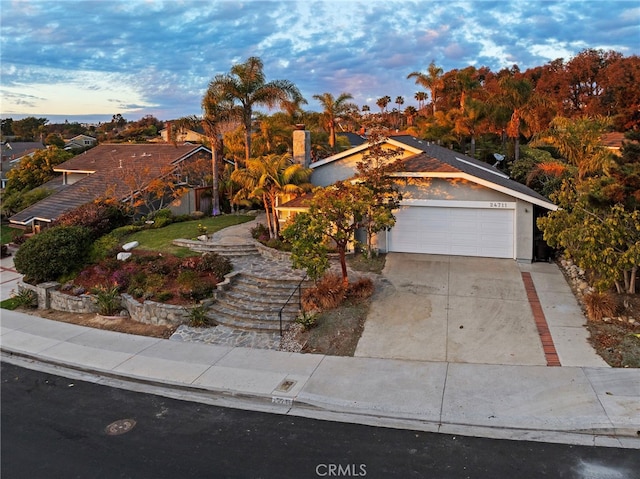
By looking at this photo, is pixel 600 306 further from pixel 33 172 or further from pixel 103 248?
pixel 33 172

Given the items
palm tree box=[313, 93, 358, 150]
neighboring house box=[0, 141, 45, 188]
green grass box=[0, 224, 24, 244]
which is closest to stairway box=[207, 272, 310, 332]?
palm tree box=[313, 93, 358, 150]

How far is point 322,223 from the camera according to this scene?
13391 mm

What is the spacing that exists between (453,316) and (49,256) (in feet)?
48.5

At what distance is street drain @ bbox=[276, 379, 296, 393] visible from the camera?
32.4 feet

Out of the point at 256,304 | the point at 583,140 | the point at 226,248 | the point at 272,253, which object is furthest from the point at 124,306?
the point at 583,140

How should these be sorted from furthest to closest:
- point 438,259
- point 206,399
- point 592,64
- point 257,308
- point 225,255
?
point 592,64, point 225,255, point 438,259, point 257,308, point 206,399

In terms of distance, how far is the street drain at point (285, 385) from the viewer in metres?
9.87

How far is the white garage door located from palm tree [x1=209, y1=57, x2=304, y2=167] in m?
11.2

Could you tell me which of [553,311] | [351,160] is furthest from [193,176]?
[553,311]

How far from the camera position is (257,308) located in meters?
14.0

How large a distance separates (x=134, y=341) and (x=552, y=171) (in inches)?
778

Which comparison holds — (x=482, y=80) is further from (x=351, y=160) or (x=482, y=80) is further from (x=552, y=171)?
(x=351, y=160)

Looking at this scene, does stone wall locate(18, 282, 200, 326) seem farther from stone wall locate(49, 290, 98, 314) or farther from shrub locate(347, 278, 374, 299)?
shrub locate(347, 278, 374, 299)

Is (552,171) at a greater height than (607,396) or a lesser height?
greater
